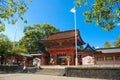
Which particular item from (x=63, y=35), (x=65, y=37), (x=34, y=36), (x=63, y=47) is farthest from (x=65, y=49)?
(x=34, y=36)

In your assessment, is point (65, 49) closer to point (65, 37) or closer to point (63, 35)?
point (65, 37)

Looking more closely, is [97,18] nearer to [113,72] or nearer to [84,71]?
[113,72]

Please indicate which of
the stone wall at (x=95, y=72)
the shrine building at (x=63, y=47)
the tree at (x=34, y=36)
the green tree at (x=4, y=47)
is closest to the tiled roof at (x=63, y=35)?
the shrine building at (x=63, y=47)

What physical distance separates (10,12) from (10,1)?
2.00 feet

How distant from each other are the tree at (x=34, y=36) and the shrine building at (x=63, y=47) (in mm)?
5335

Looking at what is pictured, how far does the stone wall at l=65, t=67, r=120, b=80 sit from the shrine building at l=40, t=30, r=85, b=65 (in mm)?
11278

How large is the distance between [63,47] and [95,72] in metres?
16.3

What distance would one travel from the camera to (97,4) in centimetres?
1439

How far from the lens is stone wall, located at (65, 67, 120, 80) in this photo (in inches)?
859

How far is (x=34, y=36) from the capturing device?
47.7 meters

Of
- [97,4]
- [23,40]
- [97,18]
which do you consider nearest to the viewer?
[97,4]

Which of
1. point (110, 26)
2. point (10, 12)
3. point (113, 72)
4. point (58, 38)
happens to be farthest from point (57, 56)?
point (10, 12)

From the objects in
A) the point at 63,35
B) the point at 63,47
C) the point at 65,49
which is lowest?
A: the point at 65,49

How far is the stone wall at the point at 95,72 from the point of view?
21.8 metres
